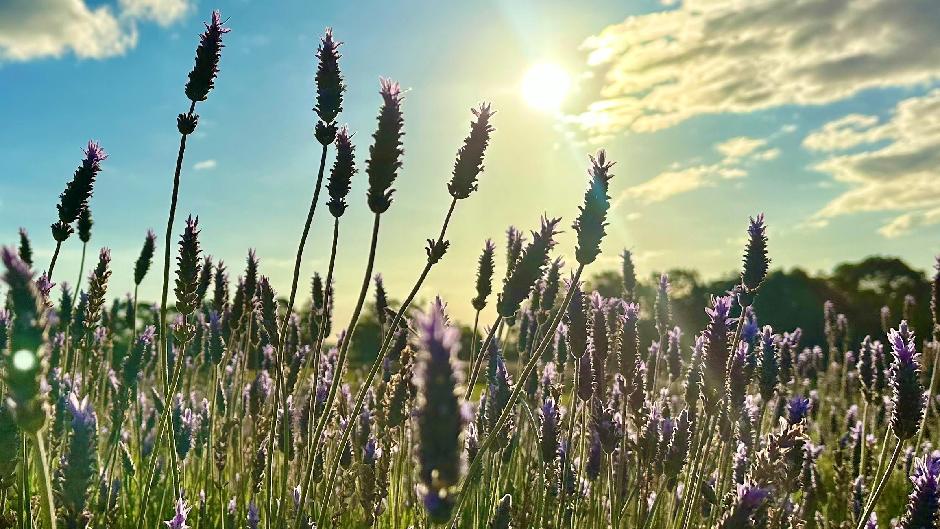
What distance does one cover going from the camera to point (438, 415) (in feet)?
5.21

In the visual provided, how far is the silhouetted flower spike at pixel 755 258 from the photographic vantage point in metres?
3.22

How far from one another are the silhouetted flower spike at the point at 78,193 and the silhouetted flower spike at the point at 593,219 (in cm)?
206

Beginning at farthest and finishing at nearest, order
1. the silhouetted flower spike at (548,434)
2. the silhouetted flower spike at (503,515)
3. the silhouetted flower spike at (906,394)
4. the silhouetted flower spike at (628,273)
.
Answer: the silhouetted flower spike at (628,273), the silhouetted flower spike at (548,434), the silhouetted flower spike at (503,515), the silhouetted flower spike at (906,394)

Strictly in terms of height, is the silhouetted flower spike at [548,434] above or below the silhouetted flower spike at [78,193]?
below

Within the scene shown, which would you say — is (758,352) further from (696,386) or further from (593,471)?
(593,471)

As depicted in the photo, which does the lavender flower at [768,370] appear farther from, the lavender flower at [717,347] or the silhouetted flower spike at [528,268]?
the silhouetted flower spike at [528,268]

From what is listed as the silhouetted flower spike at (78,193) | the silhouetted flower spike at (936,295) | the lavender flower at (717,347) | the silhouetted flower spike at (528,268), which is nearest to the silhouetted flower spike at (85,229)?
A: the silhouetted flower spike at (78,193)

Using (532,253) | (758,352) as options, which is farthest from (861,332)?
(532,253)

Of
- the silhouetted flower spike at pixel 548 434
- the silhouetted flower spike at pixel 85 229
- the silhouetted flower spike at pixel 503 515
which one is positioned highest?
the silhouetted flower spike at pixel 85 229

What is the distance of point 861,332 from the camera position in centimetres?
2223

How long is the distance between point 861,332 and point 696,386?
2155 cm

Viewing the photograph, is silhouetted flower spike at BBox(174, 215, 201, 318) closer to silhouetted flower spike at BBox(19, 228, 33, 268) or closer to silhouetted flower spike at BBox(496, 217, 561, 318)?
silhouetted flower spike at BBox(496, 217, 561, 318)

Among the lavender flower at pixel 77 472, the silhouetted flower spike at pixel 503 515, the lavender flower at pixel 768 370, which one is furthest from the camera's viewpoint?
the lavender flower at pixel 768 370

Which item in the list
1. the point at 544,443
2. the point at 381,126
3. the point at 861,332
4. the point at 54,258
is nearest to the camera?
the point at 381,126
